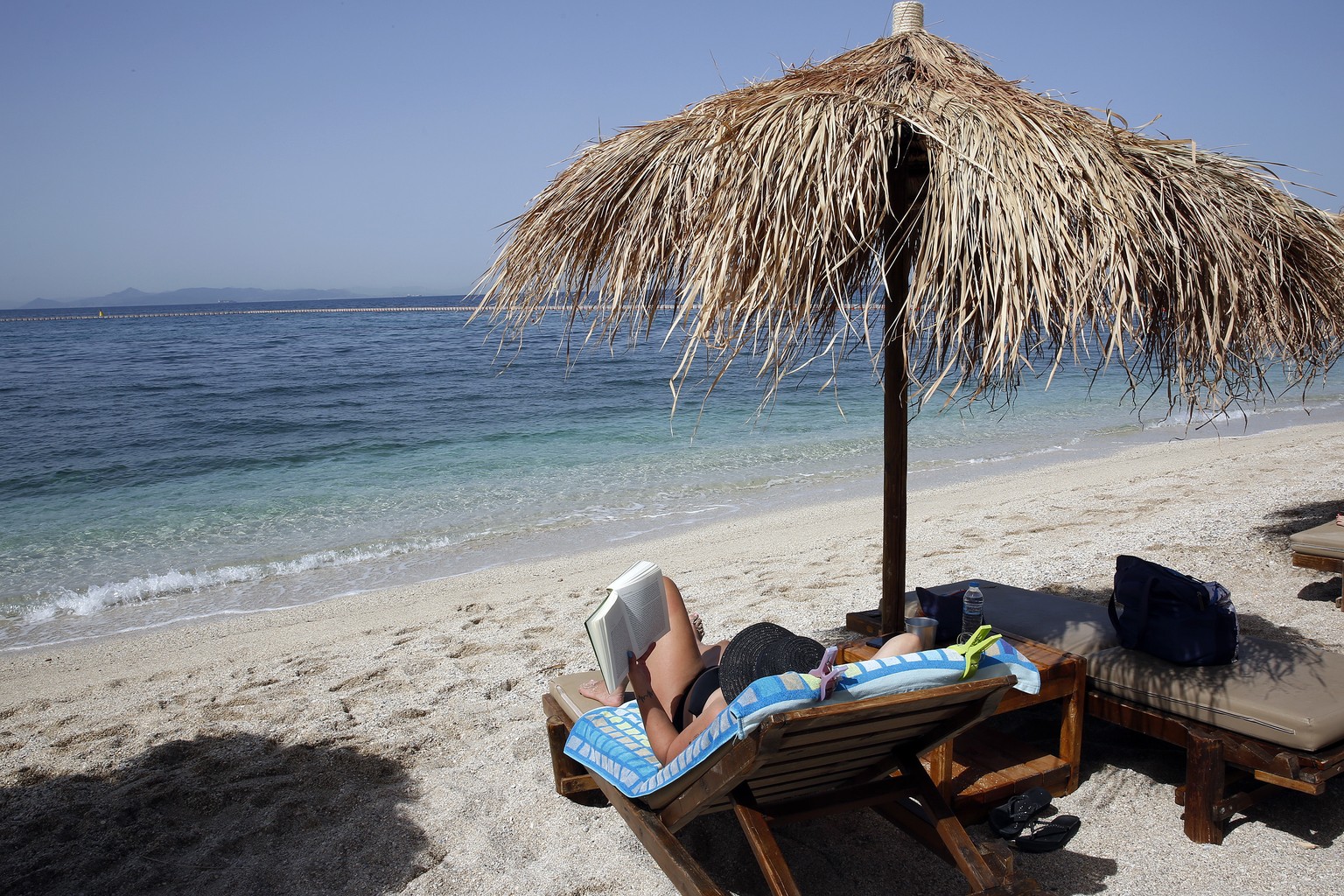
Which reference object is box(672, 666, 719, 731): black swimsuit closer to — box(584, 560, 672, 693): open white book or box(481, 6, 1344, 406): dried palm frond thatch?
box(584, 560, 672, 693): open white book

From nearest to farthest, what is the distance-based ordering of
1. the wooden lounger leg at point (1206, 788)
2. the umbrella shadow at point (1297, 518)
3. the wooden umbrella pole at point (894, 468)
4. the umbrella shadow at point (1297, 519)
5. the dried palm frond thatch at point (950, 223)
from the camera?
1. the dried palm frond thatch at point (950, 223)
2. the wooden lounger leg at point (1206, 788)
3. the wooden umbrella pole at point (894, 468)
4. the umbrella shadow at point (1297, 519)
5. the umbrella shadow at point (1297, 518)

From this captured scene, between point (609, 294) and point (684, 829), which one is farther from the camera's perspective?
point (609, 294)

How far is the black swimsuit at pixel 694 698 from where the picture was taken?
2506 millimetres

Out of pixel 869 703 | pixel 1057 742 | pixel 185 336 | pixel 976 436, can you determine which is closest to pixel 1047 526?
pixel 1057 742

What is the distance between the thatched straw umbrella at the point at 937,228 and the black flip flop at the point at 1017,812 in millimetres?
1253

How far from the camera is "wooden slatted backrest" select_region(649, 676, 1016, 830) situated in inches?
70.1

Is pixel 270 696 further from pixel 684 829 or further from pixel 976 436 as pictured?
pixel 976 436

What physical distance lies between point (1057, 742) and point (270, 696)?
3314mm

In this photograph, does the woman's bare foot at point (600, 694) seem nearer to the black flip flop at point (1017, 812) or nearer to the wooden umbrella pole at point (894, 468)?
the wooden umbrella pole at point (894, 468)

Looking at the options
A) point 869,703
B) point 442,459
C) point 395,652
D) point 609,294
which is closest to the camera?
point 869,703

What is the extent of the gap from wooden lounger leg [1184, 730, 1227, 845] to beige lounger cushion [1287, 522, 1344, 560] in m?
2.19

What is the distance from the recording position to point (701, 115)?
8.75 ft

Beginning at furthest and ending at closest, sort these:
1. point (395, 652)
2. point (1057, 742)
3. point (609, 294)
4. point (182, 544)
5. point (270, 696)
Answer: point (182, 544)
point (395, 652)
point (270, 696)
point (1057, 742)
point (609, 294)

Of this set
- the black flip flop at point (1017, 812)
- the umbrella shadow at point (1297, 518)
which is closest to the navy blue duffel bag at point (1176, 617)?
the black flip flop at point (1017, 812)
